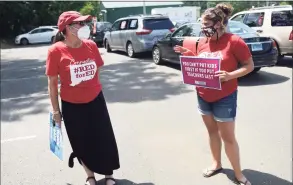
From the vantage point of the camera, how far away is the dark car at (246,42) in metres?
7.95

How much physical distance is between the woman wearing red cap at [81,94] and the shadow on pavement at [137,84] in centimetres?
355

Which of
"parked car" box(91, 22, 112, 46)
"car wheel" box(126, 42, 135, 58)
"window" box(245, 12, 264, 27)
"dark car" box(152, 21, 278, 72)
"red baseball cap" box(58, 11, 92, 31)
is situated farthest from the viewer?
"parked car" box(91, 22, 112, 46)

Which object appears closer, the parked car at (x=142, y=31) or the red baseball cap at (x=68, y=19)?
the red baseball cap at (x=68, y=19)

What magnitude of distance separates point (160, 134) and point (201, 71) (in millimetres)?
2054

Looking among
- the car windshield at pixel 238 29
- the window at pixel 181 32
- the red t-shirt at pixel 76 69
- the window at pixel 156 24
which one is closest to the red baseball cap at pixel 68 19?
the red t-shirt at pixel 76 69

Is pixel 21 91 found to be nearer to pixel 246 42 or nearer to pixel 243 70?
pixel 246 42

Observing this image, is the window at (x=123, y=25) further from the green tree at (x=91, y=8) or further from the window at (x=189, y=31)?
the green tree at (x=91, y=8)

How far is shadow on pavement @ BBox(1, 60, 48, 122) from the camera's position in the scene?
6.70m

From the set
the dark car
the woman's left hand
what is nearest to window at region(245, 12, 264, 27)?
the dark car

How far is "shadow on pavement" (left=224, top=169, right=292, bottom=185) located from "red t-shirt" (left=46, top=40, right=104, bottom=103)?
1.62 meters

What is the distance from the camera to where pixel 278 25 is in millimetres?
9867

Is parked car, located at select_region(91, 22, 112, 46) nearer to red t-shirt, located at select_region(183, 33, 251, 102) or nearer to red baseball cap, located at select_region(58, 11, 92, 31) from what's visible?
red baseball cap, located at select_region(58, 11, 92, 31)

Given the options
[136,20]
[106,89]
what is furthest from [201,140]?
[136,20]

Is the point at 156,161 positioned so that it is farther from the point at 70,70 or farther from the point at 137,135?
the point at 70,70
